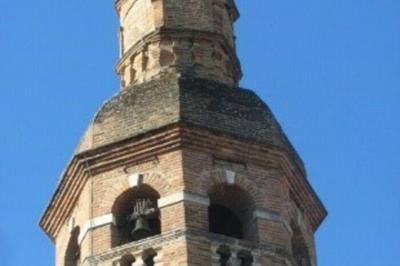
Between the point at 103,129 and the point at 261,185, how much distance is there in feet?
8.28

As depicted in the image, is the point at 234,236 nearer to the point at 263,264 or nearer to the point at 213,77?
the point at 263,264

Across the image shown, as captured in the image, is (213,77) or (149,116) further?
(213,77)

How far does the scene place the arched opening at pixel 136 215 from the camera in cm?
2219

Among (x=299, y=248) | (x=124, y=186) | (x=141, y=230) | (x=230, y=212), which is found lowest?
(x=141, y=230)

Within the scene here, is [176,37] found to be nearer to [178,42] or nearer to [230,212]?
[178,42]

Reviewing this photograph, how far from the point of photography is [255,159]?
22828 mm

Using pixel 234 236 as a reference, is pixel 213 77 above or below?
above

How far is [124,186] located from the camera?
22547 mm

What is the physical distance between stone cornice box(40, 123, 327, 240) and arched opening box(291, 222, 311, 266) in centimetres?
56

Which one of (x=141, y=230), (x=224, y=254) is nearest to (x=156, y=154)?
(x=141, y=230)

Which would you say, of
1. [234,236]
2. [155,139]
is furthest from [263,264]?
[155,139]

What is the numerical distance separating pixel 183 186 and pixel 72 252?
7.47 feet

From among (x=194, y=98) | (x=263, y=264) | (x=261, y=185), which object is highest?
(x=194, y=98)

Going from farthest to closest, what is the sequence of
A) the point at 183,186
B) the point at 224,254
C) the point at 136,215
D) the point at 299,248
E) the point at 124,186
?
the point at 299,248 → the point at 124,186 → the point at 136,215 → the point at 183,186 → the point at 224,254
